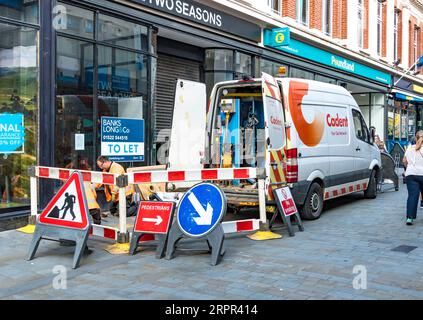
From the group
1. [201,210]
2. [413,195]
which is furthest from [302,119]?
[201,210]

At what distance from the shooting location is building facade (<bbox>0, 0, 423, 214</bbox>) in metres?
8.44

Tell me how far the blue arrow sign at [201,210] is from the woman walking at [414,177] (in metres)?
4.10

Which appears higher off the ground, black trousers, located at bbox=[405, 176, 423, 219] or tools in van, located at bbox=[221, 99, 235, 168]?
tools in van, located at bbox=[221, 99, 235, 168]

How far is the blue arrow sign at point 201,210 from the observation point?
6.10 metres

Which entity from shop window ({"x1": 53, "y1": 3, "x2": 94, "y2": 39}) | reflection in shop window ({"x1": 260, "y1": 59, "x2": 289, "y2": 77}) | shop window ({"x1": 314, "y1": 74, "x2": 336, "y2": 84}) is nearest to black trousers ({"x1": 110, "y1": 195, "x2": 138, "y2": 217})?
shop window ({"x1": 53, "y1": 3, "x2": 94, "y2": 39})

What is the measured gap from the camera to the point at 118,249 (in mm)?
6641

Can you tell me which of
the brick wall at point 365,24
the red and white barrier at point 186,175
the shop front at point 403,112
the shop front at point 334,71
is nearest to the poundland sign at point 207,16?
the shop front at point 334,71

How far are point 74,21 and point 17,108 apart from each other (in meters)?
2.04

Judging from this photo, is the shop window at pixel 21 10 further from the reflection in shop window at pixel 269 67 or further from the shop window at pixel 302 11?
the shop window at pixel 302 11

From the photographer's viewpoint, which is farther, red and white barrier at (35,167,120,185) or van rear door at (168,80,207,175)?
van rear door at (168,80,207,175)

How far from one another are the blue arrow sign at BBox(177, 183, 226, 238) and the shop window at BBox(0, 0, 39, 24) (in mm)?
4539

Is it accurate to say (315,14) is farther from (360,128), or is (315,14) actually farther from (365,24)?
(360,128)

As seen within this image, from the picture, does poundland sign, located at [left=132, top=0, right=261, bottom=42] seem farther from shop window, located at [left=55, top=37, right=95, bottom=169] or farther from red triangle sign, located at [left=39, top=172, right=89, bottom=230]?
red triangle sign, located at [left=39, top=172, right=89, bottom=230]

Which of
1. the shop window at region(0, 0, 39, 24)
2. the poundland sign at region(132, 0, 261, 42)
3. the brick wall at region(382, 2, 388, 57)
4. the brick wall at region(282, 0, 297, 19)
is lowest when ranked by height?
the shop window at region(0, 0, 39, 24)
